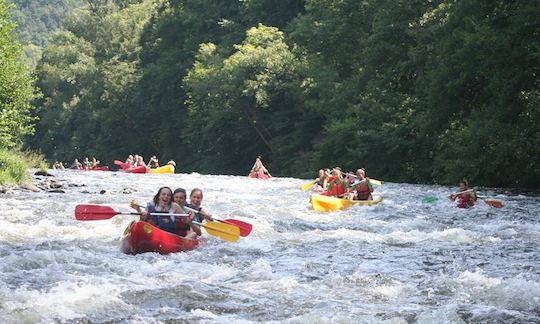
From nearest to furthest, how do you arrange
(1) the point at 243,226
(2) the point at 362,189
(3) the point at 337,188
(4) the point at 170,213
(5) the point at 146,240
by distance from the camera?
(5) the point at 146,240
(4) the point at 170,213
(1) the point at 243,226
(2) the point at 362,189
(3) the point at 337,188

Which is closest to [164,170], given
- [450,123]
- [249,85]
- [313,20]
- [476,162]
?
[249,85]

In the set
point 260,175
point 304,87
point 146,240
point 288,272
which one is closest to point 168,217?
point 146,240

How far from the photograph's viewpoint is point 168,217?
1274 centimetres

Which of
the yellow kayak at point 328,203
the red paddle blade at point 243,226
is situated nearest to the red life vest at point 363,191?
the yellow kayak at point 328,203

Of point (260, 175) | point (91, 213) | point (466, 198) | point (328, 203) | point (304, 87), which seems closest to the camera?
point (91, 213)

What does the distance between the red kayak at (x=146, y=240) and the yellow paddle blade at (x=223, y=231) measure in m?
1.09

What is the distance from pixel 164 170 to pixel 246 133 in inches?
317

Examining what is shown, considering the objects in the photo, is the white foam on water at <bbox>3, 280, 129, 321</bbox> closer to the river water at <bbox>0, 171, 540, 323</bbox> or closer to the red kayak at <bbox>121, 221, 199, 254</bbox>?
the river water at <bbox>0, 171, 540, 323</bbox>

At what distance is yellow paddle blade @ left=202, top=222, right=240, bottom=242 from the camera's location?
13.2m

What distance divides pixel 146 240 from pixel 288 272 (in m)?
2.27

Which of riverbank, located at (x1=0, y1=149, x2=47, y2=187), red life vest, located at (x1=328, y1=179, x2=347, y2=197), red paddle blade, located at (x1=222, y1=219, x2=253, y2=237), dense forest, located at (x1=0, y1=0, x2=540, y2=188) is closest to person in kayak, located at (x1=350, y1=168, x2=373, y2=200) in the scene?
red life vest, located at (x1=328, y1=179, x2=347, y2=197)

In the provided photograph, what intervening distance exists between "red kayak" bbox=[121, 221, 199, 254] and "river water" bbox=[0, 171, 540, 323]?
0.64 ft

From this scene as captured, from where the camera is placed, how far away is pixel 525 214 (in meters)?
18.3

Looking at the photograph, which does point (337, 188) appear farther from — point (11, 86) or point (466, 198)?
point (11, 86)
